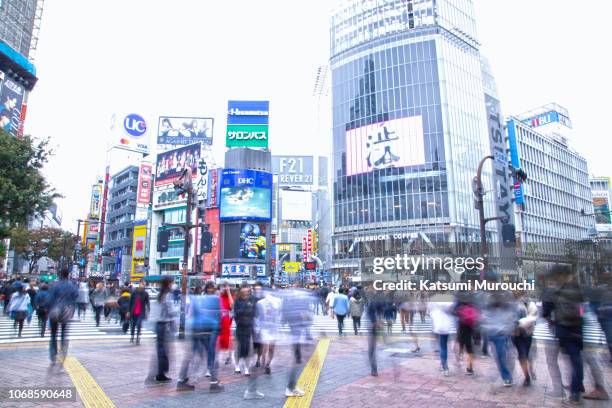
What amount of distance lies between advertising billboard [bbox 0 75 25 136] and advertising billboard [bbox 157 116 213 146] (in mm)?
22845

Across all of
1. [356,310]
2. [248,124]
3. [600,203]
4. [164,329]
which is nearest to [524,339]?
[164,329]

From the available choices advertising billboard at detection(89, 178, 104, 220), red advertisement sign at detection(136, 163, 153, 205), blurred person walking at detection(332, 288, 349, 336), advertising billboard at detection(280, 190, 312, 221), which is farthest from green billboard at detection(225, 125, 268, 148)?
blurred person walking at detection(332, 288, 349, 336)

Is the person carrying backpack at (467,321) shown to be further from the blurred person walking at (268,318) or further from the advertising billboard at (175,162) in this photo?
the advertising billboard at (175,162)

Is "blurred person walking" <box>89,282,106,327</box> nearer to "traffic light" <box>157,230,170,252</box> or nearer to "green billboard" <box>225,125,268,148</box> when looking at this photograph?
"traffic light" <box>157,230,170,252</box>

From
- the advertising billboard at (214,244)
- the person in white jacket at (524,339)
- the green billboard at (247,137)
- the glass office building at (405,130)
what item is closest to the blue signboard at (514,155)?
the glass office building at (405,130)

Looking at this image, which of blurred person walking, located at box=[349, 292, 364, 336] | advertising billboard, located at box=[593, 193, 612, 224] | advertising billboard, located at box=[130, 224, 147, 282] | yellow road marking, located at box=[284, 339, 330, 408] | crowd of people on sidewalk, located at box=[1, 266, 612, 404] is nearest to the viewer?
yellow road marking, located at box=[284, 339, 330, 408]

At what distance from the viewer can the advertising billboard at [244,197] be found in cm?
6334

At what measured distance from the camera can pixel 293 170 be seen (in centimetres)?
12812

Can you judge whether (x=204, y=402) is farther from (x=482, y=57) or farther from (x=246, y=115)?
(x=482, y=57)

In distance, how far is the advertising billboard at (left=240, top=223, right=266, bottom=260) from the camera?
62.8 metres

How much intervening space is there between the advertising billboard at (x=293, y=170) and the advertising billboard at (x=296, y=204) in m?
16.0

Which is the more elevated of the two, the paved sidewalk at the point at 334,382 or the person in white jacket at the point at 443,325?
the person in white jacket at the point at 443,325

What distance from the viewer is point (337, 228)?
213 ft

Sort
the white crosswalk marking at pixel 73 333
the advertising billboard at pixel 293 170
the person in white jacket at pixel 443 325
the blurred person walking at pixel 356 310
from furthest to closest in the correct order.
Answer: the advertising billboard at pixel 293 170 → the blurred person walking at pixel 356 310 → the white crosswalk marking at pixel 73 333 → the person in white jacket at pixel 443 325
